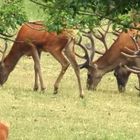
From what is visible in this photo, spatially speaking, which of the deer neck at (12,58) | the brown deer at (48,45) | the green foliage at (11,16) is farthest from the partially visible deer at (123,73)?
the green foliage at (11,16)

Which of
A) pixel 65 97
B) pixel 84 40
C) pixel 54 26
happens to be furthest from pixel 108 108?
pixel 84 40

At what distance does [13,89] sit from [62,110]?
268 centimetres

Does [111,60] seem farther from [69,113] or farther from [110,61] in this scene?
[69,113]

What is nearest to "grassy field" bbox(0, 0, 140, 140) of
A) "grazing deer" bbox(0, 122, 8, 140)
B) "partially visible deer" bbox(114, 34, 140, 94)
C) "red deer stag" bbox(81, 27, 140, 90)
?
"partially visible deer" bbox(114, 34, 140, 94)

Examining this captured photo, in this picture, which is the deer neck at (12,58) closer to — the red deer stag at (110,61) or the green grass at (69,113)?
the green grass at (69,113)

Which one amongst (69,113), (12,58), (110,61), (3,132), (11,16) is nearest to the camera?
(3,132)

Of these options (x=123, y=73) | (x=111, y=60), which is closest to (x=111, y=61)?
(x=111, y=60)

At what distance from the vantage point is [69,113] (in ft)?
42.4

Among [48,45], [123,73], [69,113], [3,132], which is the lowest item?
[123,73]

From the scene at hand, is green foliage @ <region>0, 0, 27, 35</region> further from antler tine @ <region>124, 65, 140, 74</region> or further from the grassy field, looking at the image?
antler tine @ <region>124, 65, 140, 74</region>

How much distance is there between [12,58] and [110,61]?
8.72 feet

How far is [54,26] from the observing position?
8.51 metres

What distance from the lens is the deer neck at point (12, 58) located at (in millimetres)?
16469

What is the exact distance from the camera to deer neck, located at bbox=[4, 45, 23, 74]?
16469 mm
